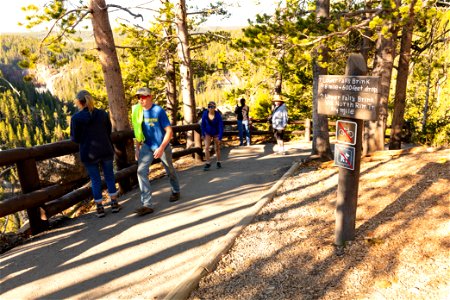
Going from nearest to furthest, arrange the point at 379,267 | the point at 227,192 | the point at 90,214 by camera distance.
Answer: the point at 379,267, the point at 90,214, the point at 227,192

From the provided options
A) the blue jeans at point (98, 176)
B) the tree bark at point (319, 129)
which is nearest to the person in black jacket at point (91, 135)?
the blue jeans at point (98, 176)

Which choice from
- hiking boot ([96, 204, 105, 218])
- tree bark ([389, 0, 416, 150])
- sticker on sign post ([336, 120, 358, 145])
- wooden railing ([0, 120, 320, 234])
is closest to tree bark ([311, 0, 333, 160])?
tree bark ([389, 0, 416, 150])

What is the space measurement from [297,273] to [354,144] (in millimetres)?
1446

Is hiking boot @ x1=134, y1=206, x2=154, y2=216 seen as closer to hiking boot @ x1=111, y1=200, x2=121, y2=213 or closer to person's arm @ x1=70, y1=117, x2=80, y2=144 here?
hiking boot @ x1=111, y1=200, x2=121, y2=213

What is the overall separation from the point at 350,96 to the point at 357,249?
1.63 metres

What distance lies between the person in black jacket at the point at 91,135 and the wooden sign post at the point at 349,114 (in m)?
3.36

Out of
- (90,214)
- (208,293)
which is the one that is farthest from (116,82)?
(208,293)

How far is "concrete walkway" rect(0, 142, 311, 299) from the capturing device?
3.29 m

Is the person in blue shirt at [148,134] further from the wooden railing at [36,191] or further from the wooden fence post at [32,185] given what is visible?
the wooden fence post at [32,185]

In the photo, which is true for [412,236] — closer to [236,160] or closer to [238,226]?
[238,226]

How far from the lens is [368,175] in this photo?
5.66 meters

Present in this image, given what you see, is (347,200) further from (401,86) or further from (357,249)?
(401,86)

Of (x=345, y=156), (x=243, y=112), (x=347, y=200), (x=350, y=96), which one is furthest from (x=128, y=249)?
(x=243, y=112)

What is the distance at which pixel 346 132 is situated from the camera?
332 centimetres
